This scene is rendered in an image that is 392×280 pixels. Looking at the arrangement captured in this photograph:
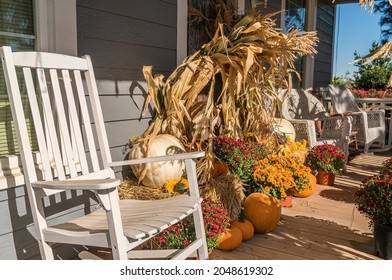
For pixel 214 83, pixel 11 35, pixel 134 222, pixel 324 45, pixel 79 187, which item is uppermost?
pixel 324 45

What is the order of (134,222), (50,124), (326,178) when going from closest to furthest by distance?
(134,222) → (50,124) → (326,178)

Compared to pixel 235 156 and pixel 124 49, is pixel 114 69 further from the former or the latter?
pixel 235 156

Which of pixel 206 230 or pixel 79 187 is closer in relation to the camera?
pixel 79 187

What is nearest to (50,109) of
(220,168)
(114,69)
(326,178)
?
(114,69)

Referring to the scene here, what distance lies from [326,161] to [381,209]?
4.66 feet

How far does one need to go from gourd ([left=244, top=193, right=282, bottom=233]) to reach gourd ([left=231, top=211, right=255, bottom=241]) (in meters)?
0.07

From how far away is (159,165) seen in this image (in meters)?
2.32

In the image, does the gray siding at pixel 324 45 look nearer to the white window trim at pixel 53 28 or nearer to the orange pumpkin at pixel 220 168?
the orange pumpkin at pixel 220 168

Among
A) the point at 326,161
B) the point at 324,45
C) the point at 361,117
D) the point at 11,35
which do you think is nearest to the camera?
the point at 11,35

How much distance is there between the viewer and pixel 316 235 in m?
2.32

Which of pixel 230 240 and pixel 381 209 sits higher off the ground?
pixel 381 209

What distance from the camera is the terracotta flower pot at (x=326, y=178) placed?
348 centimetres

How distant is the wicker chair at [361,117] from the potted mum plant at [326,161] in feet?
3.53

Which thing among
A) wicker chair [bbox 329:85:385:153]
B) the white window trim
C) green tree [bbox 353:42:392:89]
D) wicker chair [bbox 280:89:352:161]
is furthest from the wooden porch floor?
green tree [bbox 353:42:392:89]
